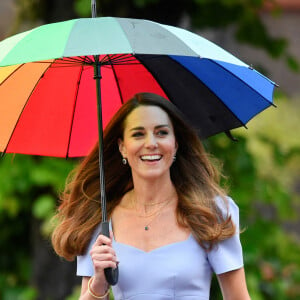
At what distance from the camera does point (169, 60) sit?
4.54 metres

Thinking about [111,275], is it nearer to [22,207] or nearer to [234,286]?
[234,286]

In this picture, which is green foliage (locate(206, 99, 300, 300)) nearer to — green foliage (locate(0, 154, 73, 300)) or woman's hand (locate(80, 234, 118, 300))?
green foliage (locate(0, 154, 73, 300))

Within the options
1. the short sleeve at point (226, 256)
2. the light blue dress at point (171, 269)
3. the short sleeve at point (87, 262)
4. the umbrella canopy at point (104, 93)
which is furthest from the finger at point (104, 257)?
the umbrella canopy at point (104, 93)

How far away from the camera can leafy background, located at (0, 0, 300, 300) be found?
722cm

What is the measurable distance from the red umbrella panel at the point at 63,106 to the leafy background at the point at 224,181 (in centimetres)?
226

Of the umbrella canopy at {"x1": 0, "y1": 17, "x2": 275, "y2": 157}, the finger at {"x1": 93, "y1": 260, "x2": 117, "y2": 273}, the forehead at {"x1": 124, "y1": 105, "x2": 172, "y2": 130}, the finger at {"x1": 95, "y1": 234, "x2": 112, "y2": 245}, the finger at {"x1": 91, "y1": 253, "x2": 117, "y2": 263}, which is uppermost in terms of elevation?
the umbrella canopy at {"x1": 0, "y1": 17, "x2": 275, "y2": 157}

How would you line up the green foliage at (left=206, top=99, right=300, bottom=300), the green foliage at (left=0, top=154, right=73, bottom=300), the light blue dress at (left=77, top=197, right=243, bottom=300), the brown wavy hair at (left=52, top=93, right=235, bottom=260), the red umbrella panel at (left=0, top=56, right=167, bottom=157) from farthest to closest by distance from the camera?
the green foliage at (left=206, top=99, right=300, bottom=300) → the green foliage at (left=0, top=154, right=73, bottom=300) → the red umbrella panel at (left=0, top=56, right=167, bottom=157) → the brown wavy hair at (left=52, top=93, right=235, bottom=260) → the light blue dress at (left=77, top=197, right=243, bottom=300)

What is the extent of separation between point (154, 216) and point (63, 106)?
0.80m

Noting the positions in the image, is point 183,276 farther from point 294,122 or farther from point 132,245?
point 294,122

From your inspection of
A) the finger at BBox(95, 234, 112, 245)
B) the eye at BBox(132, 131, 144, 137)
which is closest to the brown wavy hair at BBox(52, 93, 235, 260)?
the eye at BBox(132, 131, 144, 137)

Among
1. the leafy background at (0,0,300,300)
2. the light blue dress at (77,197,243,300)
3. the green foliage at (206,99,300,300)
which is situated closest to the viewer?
the light blue dress at (77,197,243,300)

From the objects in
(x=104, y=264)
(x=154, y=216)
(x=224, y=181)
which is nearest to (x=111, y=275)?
(x=104, y=264)

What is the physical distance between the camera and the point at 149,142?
4137 mm

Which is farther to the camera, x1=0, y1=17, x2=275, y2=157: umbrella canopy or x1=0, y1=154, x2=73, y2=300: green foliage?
x1=0, y1=154, x2=73, y2=300: green foliage
